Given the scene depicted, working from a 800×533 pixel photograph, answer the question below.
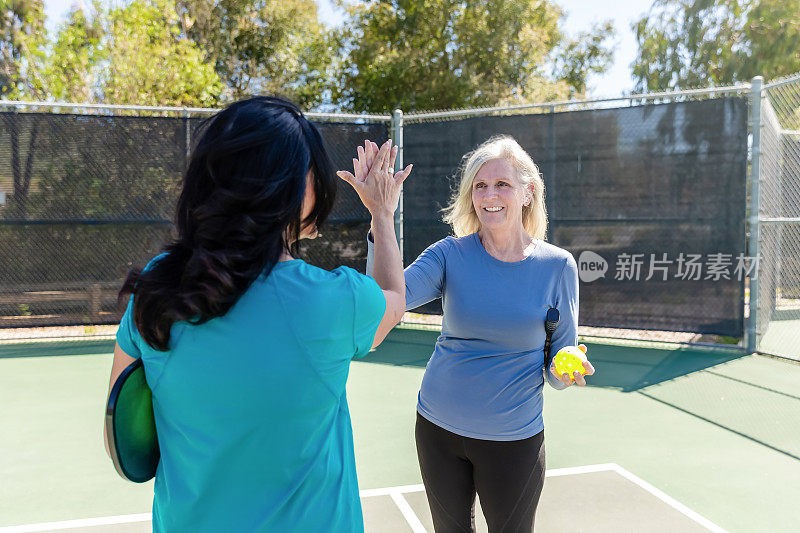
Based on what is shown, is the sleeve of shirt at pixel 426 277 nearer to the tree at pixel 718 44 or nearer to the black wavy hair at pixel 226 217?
the black wavy hair at pixel 226 217

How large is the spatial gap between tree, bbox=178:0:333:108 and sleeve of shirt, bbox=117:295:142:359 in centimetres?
2044

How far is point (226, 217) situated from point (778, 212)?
828cm

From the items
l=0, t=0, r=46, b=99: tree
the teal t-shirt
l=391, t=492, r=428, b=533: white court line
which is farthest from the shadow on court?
l=0, t=0, r=46, b=99: tree

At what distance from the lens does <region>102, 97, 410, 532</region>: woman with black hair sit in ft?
3.92

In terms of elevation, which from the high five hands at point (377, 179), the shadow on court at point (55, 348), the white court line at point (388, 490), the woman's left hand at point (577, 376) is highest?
the high five hands at point (377, 179)

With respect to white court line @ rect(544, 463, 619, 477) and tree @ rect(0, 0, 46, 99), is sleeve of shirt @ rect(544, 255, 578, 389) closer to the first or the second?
white court line @ rect(544, 463, 619, 477)

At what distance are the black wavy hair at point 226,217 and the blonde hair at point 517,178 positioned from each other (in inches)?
55.7

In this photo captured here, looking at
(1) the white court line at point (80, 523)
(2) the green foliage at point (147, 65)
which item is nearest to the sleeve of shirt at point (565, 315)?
(1) the white court line at point (80, 523)

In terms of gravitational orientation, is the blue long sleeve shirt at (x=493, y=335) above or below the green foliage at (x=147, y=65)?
below

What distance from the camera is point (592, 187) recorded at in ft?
26.0

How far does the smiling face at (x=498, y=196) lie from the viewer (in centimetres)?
249

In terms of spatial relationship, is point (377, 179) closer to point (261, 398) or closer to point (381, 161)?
point (381, 161)

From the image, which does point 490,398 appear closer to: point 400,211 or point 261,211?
point 261,211

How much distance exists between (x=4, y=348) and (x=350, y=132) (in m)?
5.19
